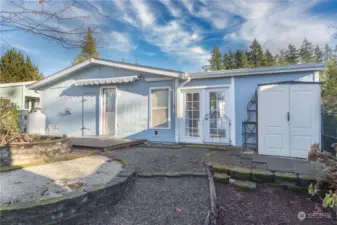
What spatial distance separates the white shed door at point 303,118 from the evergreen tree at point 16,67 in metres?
20.0

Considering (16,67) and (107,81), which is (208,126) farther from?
(16,67)

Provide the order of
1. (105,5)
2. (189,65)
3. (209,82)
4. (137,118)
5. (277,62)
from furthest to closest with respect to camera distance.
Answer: (277,62), (189,65), (137,118), (209,82), (105,5)

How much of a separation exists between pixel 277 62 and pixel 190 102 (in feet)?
78.1

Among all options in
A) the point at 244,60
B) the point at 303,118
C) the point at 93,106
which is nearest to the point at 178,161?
the point at 303,118

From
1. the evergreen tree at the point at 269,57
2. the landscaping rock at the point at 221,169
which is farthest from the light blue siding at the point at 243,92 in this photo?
the evergreen tree at the point at 269,57

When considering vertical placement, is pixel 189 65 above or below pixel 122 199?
above

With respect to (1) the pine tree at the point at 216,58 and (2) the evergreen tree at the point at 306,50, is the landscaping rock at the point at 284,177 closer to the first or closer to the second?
(1) the pine tree at the point at 216,58

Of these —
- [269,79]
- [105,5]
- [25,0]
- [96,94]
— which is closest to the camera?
[25,0]

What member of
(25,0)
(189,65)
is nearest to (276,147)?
(25,0)

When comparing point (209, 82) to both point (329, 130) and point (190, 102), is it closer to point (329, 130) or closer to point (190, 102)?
point (190, 102)

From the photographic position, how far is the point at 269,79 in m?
5.98

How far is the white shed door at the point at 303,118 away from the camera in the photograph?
4824 millimetres

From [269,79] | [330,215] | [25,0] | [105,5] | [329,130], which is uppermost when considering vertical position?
[105,5]

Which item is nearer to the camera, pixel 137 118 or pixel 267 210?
pixel 267 210
